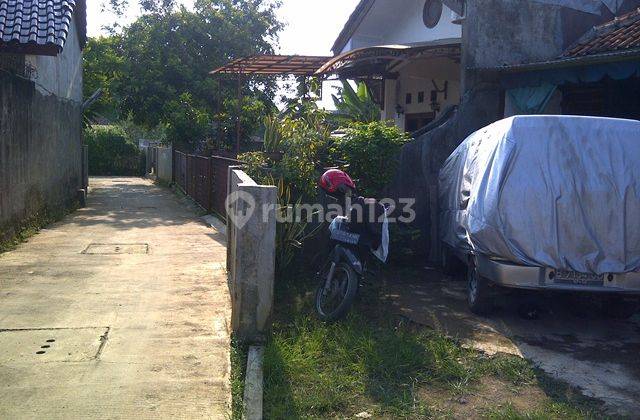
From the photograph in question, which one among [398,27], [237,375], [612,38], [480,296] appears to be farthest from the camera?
[398,27]

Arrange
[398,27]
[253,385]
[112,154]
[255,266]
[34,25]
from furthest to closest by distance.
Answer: [112,154], [398,27], [34,25], [255,266], [253,385]

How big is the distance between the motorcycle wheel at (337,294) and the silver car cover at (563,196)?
1.30 metres

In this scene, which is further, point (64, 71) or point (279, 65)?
point (64, 71)

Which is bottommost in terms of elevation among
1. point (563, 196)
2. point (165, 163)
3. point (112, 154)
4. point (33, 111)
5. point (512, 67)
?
point (165, 163)

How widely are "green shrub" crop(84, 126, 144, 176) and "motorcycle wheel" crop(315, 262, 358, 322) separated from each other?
28821 mm

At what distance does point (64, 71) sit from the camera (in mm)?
15812

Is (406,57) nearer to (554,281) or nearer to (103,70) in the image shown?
(554,281)

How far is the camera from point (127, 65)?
25.3 metres

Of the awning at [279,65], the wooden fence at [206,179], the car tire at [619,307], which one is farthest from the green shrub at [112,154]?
the car tire at [619,307]

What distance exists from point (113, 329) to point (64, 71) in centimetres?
1177

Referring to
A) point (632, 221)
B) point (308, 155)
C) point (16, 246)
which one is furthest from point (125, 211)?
point (632, 221)

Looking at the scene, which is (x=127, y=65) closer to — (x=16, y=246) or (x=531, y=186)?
(x=16, y=246)

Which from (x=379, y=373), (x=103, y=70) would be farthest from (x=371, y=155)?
(x=103, y=70)

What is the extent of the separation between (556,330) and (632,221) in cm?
129
